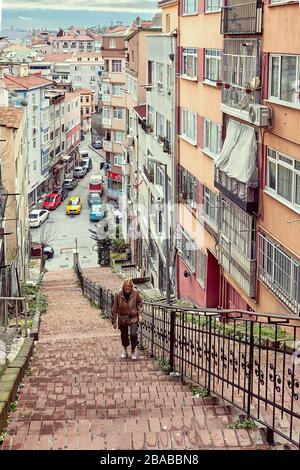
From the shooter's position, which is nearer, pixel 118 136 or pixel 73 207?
pixel 73 207

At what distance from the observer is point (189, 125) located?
26.0m

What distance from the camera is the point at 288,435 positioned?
6.63 metres

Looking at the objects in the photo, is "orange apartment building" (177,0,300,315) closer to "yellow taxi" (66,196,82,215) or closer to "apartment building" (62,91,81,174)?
"yellow taxi" (66,196,82,215)

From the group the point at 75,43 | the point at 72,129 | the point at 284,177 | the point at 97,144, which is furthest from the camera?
the point at 75,43

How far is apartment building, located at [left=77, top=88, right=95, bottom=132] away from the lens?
99.8 meters

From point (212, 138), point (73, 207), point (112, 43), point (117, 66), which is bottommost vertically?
point (73, 207)

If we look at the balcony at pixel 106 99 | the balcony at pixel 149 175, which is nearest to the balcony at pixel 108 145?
the balcony at pixel 106 99

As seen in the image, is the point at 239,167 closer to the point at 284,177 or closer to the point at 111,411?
the point at 284,177

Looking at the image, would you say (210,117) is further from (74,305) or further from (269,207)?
(74,305)

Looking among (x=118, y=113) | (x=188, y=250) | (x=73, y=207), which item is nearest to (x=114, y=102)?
(x=118, y=113)

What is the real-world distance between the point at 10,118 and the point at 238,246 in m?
16.0

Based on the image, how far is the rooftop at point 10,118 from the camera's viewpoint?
100 ft

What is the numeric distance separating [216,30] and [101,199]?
4577 centimetres

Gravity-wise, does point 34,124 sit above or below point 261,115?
below
